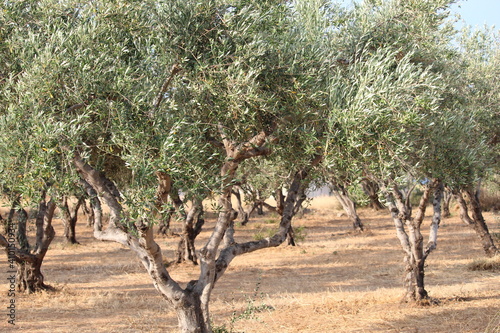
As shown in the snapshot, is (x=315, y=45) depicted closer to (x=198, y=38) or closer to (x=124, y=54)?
(x=198, y=38)

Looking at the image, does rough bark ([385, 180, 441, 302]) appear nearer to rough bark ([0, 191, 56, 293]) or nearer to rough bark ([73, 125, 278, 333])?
rough bark ([73, 125, 278, 333])

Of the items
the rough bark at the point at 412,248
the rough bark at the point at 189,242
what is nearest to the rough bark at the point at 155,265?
the rough bark at the point at 412,248

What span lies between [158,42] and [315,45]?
2902 millimetres

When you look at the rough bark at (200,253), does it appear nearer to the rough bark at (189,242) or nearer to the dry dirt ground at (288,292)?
the dry dirt ground at (288,292)

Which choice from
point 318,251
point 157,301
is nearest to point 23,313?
point 157,301

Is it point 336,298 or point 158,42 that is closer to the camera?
point 158,42

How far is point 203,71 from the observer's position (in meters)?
8.32

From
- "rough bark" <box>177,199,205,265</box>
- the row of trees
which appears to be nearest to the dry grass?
the row of trees

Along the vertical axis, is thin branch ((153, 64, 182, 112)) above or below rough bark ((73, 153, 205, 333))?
above

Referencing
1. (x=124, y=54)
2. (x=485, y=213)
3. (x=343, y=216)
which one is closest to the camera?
(x=124, y=54)

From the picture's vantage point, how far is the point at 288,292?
18.0m

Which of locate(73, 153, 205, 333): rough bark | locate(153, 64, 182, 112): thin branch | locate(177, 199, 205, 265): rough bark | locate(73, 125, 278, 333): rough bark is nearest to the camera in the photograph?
locate(153, 64, 182, 112): thin branch

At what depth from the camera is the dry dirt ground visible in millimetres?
13305

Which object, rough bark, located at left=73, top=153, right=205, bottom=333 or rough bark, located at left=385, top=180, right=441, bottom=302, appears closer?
rough bark, located at left=73, top=153, right=205, bottom=333
